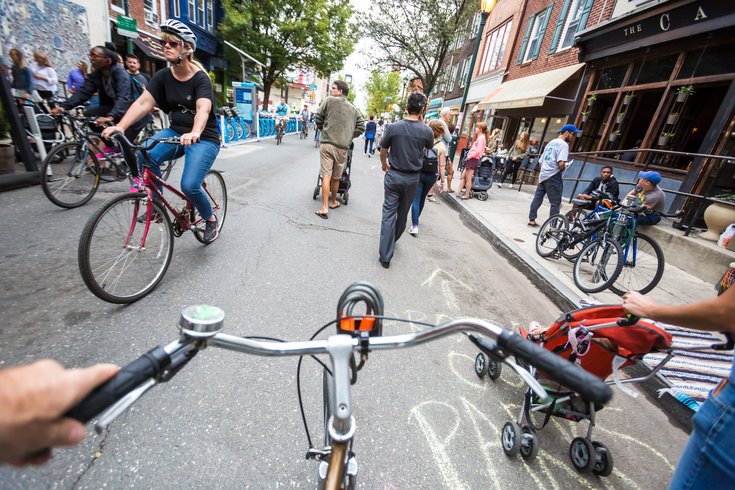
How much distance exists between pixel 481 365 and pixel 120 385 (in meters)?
2.66

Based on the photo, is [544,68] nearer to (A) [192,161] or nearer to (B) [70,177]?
(A) [192,161]

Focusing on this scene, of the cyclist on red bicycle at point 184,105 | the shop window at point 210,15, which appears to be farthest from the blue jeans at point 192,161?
the shop window at point 210,15

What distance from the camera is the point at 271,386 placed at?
7.71ft

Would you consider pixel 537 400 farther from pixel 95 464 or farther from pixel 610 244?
pixel 610 244

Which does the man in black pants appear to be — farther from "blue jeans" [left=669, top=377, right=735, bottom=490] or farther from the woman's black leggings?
the woman's black leggings

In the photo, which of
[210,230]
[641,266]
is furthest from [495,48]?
[210,230]

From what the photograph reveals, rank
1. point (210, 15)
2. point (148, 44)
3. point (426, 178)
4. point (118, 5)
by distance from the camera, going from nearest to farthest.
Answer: point (426, 178) → point (118, 5) → point (148, 44) → point (210, 15)

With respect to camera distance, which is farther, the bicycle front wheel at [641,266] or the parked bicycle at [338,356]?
the bicycle front wheel at [641,266]

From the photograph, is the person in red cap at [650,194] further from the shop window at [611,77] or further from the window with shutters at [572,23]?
the window with shutters at [572,23]

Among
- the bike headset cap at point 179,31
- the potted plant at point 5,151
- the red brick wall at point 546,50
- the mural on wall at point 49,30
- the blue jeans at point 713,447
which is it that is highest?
the red brick wall at point 546,50

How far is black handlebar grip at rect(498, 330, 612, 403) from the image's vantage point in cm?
75

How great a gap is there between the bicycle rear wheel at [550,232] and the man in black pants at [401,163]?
2.83 m

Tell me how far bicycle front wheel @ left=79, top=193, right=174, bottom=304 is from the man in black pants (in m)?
2.56

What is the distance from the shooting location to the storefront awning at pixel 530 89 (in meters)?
11.8
